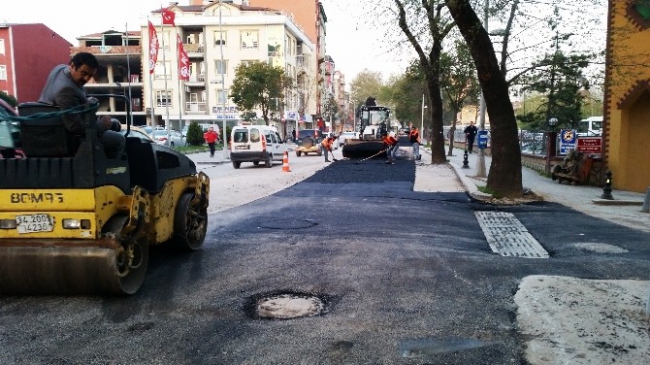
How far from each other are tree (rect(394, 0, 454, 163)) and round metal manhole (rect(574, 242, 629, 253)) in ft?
23.8

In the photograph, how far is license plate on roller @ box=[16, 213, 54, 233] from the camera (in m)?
4.74

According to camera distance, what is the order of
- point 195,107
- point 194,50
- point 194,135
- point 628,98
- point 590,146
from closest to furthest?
point 628,98 → point 590,146 → point 194,135 → point 194,50 → point 195,107

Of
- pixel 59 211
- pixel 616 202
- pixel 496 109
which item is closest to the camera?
pixel 59 211

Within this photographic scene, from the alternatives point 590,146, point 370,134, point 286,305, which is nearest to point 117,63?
point 370,134

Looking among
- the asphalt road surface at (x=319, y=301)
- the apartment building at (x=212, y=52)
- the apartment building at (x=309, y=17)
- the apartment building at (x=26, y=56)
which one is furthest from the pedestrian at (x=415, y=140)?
the apartment building at (x=309, y=17)

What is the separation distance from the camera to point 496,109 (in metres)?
12.9

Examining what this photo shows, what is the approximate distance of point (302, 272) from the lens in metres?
6.06

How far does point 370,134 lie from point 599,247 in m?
25.2

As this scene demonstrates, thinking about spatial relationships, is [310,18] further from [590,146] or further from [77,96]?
[77,96]

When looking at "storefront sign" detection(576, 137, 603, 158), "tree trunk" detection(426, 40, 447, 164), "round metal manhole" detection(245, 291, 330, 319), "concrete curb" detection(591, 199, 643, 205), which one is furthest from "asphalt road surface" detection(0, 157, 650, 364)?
"tree trunk" detection(426, 40, 447, 164)

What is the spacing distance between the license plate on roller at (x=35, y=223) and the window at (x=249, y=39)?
196ft

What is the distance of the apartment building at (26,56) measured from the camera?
5347 cm

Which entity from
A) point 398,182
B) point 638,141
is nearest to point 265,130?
point 398,182

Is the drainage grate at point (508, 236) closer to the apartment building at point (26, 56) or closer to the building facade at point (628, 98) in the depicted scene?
the building facade at point (628, 98)
